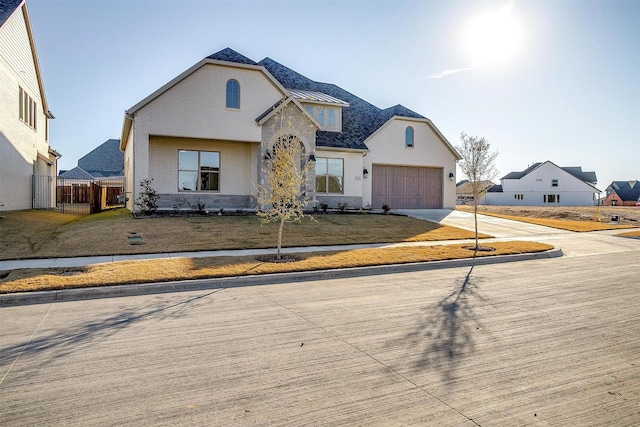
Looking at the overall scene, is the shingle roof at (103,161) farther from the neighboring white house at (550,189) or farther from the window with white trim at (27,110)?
the neighboring white house at (550,189)

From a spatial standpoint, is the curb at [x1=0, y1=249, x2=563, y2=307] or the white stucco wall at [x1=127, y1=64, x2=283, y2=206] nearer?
the curb at [x1=0, y1=249, x2=563, y2=307]

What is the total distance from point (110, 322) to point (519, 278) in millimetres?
8226

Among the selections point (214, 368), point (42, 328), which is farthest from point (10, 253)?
→ point (214, 368)

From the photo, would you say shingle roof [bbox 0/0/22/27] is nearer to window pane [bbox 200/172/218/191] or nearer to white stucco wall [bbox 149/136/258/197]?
white stucco wall [bbox 149/136/258/197]

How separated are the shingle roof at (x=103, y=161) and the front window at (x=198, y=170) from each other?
45780mm

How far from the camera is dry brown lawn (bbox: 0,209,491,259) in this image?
12.2 m

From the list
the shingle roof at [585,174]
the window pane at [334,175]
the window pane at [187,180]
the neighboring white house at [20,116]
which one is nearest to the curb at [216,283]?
the window pane at [187,180]

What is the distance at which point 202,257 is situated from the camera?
11102 mm

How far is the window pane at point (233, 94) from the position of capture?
67.9ft

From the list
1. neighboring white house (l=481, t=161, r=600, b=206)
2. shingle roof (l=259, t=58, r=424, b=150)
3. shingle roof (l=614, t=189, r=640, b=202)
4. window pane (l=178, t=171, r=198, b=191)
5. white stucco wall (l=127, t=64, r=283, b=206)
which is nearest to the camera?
white stucco wall (l=127, t=64, r=283, b=206)

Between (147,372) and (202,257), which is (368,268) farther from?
(147,372)


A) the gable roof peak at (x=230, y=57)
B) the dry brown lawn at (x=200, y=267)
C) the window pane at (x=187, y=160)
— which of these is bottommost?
the dry brown lawn at (x=200, y=267)

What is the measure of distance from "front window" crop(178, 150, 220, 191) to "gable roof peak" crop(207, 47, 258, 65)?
4.65 metres

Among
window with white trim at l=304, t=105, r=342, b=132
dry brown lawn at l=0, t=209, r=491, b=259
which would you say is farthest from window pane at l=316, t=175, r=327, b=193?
dry brown lawn at l=0, t=209, r=491, b=259
